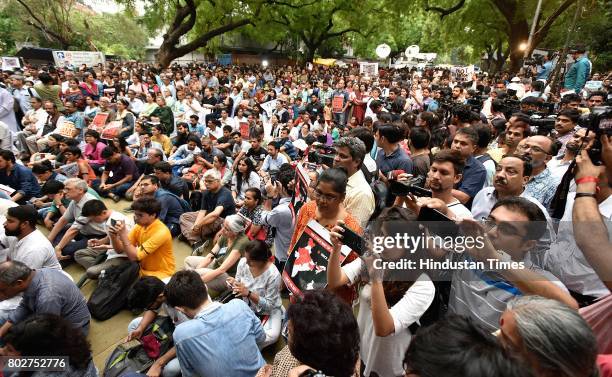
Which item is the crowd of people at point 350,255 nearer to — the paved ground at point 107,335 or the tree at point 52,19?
the paved ground at point 107,335

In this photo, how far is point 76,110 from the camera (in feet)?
27.4

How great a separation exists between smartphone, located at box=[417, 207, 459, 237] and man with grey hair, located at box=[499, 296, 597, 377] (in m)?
0.56

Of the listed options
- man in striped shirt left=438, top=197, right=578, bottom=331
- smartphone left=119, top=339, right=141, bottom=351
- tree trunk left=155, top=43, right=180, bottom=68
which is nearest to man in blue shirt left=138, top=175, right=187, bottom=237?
smartphone left=119, top=339, right=141, bottom=351

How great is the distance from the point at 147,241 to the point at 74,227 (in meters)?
1.42

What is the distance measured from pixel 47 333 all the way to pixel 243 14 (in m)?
21.4

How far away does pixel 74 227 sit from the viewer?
167 inches

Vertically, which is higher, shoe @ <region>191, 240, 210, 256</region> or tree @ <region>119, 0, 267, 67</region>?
tree @ <region>119, 0, 267, 67</region>

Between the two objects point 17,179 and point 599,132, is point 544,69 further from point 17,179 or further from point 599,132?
point 17,179

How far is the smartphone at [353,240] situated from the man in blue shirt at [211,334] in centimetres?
110

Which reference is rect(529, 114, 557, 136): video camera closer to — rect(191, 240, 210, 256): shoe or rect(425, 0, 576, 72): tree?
rect(191, 240, 210, 256): shoe

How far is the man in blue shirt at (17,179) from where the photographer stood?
499 cm

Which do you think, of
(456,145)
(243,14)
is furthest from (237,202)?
(243,14)

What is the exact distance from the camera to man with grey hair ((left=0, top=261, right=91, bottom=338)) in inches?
101

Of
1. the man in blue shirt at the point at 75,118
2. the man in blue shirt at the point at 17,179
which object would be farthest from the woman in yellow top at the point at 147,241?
the man in blue shirt at the point at 75,118
